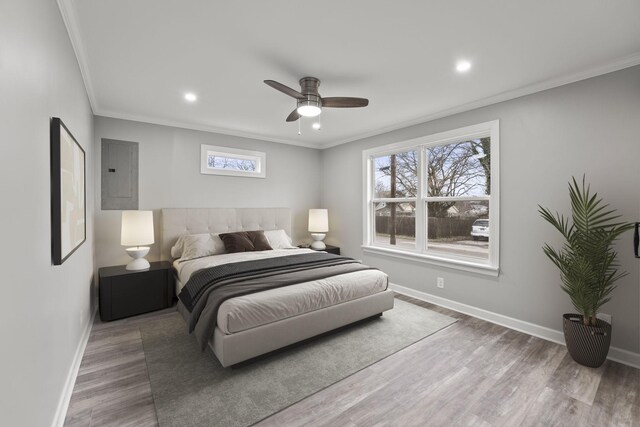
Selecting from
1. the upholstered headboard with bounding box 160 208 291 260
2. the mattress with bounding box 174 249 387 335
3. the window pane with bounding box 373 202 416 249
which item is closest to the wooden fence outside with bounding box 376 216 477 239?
the window pane with bounding box 373 202 416 249

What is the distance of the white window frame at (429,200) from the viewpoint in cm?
328

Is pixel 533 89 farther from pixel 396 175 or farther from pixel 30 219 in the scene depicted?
pixel 30 219

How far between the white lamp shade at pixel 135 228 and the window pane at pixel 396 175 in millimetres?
3389

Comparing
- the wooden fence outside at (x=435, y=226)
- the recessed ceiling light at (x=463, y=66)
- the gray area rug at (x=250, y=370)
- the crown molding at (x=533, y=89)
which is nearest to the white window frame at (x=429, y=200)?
the wooden fence outside at (x=435, y=226)

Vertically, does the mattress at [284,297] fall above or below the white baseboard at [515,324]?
above

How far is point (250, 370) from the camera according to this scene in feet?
7.67

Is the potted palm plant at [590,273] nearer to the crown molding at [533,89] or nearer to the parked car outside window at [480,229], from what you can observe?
the parked car outside window at [480,229]

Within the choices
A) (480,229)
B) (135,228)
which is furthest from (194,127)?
(480,229)

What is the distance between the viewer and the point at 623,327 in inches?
97.4

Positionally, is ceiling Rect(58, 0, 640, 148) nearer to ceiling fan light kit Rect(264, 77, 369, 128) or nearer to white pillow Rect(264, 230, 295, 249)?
ceiling fan light kit Rect(264, 77, 369, 128)

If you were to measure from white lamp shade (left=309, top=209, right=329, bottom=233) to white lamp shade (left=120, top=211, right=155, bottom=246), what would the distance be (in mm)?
2584

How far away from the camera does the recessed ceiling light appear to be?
2504 mm

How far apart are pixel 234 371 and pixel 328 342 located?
916mm

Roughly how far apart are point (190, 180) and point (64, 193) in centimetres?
264
